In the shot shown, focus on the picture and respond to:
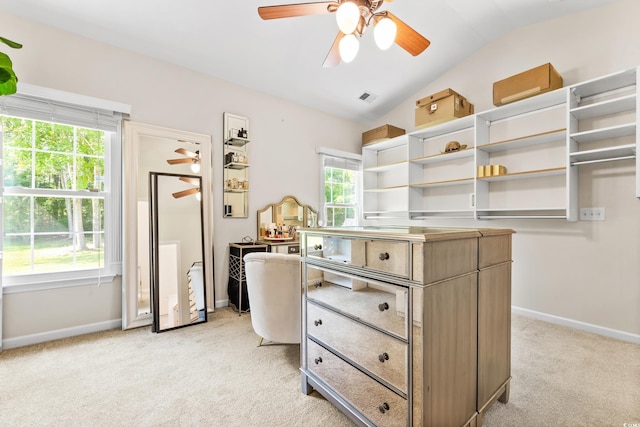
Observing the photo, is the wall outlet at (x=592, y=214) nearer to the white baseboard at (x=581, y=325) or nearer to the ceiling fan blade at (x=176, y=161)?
the white baseboard at (x=581, y=325)

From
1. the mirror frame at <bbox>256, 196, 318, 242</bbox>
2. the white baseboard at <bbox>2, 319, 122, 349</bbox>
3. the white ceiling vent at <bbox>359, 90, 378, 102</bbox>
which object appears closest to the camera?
the white baseboard at <bbox>2, 319, 122, 349</bbox>

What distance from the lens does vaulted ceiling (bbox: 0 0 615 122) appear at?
2.52m

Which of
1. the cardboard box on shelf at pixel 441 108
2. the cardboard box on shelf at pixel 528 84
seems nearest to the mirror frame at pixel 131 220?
the cardboard box on shelf at pixel 441 108

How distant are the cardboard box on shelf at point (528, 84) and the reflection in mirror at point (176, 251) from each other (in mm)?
3400

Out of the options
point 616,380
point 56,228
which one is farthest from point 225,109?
point 616,380

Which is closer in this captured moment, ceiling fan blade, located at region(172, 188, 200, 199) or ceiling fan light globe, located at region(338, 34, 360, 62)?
ceiling fan light globe, located at region(338, 34, 360, 62)

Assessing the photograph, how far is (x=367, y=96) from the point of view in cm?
422

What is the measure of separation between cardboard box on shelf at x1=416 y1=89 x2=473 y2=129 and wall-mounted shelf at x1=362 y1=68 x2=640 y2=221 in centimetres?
11

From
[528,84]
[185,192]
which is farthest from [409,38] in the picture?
[185,192]

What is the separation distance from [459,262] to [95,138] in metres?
3.29

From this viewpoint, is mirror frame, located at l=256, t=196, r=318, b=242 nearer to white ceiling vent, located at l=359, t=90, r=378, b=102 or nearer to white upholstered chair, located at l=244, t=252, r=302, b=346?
white upholstered chair, located at l=244, t=252, r=302, b=346

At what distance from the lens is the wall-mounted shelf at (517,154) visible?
260 cm

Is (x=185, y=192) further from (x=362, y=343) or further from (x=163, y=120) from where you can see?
(x=362, y=343)

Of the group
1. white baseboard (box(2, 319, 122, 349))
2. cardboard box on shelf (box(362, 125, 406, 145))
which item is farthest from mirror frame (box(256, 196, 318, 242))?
white baseboard (box(2, 319, 122, 349))
